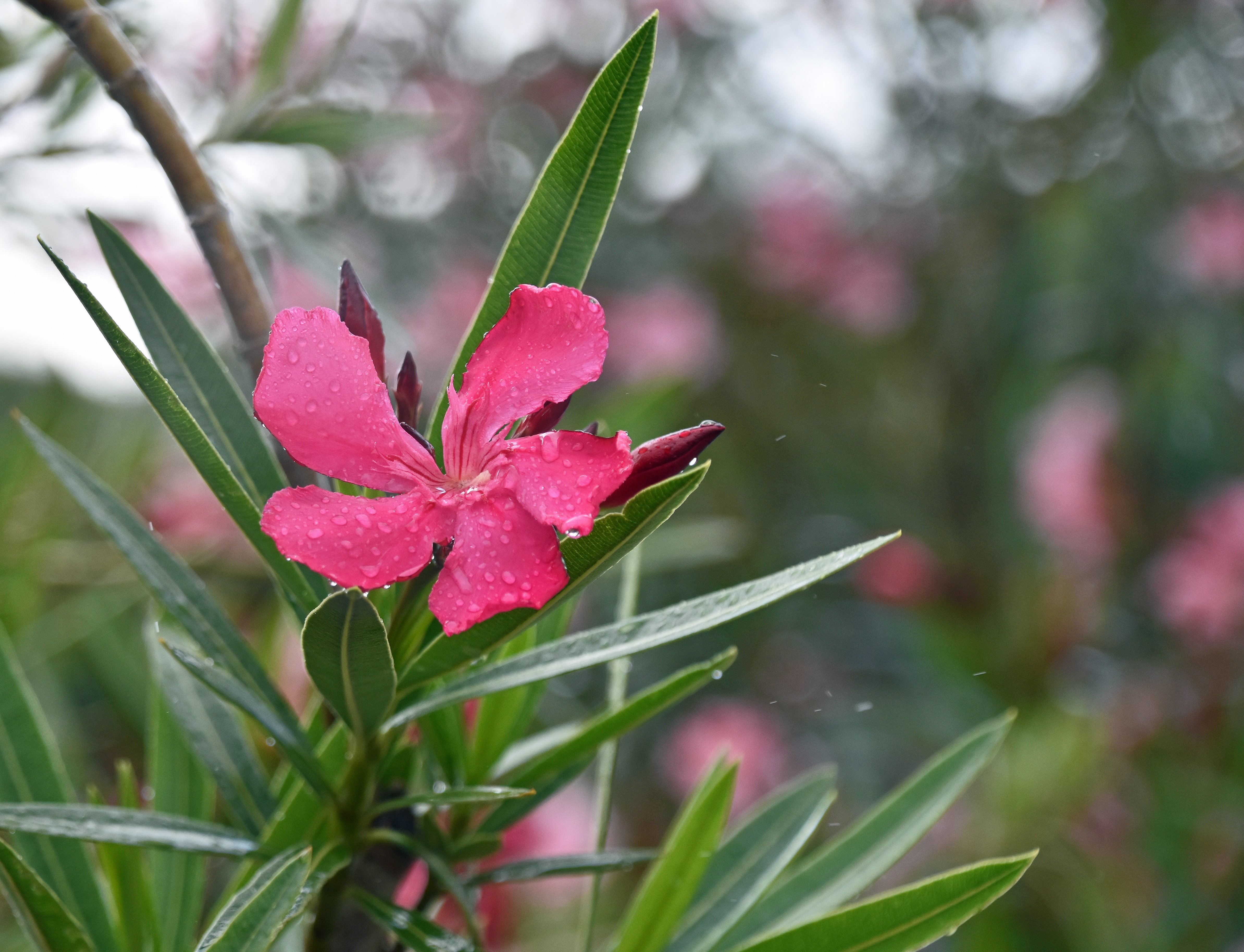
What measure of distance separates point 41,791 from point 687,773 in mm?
1919

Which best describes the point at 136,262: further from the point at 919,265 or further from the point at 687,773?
the point at 919,265

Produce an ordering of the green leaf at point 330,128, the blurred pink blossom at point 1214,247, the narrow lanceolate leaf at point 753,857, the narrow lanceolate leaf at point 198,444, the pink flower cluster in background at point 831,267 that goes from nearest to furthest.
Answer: the narrow lanceolate leaf at point 198,444, the narrow lanceolate leaf at point 753,857, the green leaf at point 330,128, the blurred pink blossom at point 1214,247, the pink flower cluster in background at point 831,267

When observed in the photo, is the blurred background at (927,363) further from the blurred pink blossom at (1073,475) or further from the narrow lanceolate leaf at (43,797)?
the narrow lanceolate leaf at (43,797)

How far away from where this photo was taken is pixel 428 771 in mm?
544

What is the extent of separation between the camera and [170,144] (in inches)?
17.9

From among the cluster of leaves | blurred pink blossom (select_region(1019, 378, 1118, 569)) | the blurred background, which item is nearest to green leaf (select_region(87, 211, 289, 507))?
the cluster of leaves

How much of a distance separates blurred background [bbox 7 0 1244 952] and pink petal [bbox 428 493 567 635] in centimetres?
127

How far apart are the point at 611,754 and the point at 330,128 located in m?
0.64

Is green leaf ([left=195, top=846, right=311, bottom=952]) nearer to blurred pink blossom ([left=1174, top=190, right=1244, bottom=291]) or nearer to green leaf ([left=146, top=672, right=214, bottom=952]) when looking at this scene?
green leaf ([left=146, top=672, right=214, bottom=952])

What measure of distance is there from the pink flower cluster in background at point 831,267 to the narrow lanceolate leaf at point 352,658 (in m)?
2.39

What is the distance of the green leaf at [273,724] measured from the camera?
1.39ft

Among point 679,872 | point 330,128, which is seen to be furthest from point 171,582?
point 330,128

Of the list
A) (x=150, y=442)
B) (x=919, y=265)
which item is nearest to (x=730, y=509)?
(x=919, y=265)

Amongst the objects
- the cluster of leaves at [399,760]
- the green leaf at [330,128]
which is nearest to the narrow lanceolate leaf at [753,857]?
the cluster of leaves at [399,760]
